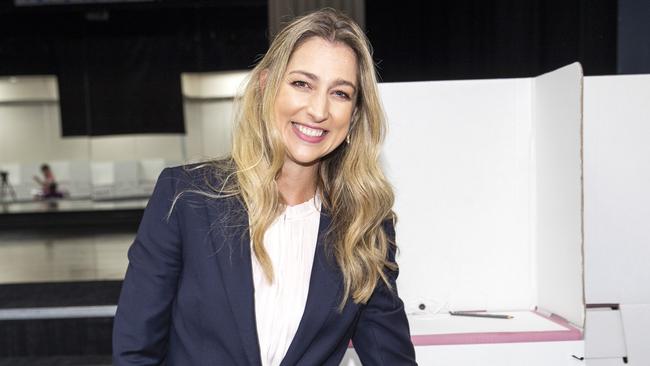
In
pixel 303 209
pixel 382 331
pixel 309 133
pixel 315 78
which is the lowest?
pixel 382 331

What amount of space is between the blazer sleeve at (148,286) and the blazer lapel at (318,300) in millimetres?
241

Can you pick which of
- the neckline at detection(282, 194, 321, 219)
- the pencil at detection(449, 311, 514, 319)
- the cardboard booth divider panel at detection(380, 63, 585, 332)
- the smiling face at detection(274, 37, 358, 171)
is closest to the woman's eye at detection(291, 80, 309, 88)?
the smiling face at detection(274, 37, 358, 171)

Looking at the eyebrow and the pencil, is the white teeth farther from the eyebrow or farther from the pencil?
the pencil

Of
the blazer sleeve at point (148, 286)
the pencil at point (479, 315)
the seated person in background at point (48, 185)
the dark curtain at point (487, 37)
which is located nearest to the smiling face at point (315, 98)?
the blazer sleeve at point (148, 286)

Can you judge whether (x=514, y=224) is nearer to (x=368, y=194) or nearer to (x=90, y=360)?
(x=368, y=194)

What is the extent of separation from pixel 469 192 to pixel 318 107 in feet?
3.52

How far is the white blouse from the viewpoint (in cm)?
119

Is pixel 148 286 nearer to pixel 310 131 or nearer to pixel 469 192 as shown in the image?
pixel 310 131

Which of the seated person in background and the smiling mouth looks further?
the seated person in background

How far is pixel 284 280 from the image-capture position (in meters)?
1.22

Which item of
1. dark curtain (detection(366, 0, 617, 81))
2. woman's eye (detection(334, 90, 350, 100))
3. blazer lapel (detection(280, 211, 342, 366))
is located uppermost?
dark curtain (detection(366, 0, 617, 81))

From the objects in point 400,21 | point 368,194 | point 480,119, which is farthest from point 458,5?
point 368,194

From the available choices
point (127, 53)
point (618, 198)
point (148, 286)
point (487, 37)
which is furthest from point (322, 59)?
point (127, 53)

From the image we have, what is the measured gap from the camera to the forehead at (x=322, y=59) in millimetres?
1173
